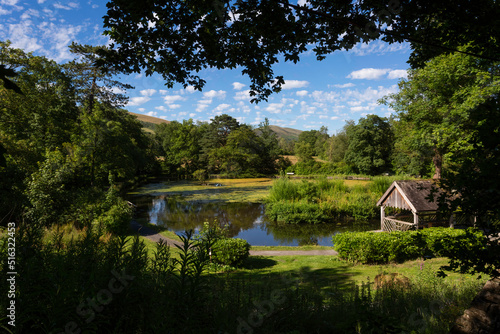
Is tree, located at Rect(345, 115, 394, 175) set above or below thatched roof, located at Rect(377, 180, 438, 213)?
above

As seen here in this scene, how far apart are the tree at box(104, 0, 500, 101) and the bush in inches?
290

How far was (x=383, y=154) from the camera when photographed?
161 feet

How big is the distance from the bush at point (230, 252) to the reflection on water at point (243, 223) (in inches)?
196

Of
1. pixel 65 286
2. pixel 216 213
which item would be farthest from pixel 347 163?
pixel 65 286

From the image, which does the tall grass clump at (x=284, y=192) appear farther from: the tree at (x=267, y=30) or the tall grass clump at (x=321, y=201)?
the tree at (x=267, y=30)

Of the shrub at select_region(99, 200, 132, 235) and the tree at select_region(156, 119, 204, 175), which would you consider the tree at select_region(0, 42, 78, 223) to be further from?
the tree at select_region(156, 119, 204, 175)

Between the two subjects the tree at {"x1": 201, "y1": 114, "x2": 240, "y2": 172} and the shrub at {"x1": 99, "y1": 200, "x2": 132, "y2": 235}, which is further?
the tree at {"x1": 201, "y1": 114, "x2": 240, "y2": 172}

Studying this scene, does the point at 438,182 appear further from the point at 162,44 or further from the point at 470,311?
the point at 162,44

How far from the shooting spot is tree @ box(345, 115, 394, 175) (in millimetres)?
47812

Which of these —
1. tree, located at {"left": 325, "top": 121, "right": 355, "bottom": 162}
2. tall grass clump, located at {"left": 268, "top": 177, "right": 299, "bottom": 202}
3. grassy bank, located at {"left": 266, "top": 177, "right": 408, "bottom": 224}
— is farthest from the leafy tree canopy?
tree, located at {"left": 325, "top": 121, "right": 355, "bottom": 162}

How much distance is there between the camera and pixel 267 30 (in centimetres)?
374

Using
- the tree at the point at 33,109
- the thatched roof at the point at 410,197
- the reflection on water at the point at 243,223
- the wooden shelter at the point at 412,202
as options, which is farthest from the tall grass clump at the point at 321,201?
the tree at the point at 33,109

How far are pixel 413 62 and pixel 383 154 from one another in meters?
49.9

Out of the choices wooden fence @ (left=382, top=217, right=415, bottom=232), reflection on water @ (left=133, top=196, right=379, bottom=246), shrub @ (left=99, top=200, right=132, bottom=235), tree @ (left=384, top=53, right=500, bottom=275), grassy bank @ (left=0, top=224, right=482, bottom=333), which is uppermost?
tree @ (left=384, top=53, right=500, bottom=275)
